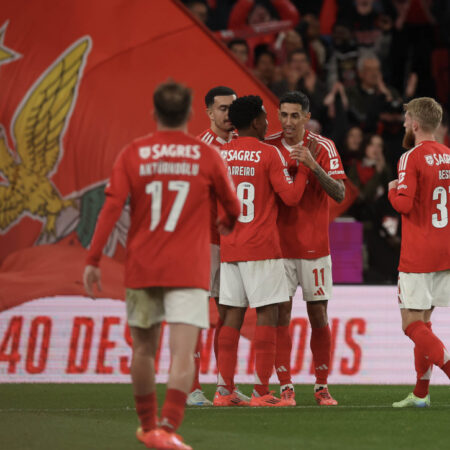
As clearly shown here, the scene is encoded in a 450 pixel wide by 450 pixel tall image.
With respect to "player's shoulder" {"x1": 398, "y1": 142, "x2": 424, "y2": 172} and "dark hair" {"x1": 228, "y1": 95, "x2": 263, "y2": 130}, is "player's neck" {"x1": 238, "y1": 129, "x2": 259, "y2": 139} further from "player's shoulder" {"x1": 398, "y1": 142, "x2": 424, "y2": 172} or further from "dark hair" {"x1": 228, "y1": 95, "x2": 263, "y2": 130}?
"player's shoulder" {"x1": 398, "y1": 142, "x2": 424, "y2": 172}

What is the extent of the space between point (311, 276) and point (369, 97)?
22.8ft

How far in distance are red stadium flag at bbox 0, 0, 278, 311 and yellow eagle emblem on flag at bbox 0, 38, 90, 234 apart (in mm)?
11

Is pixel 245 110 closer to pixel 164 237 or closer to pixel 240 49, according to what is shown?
pixel 164 237

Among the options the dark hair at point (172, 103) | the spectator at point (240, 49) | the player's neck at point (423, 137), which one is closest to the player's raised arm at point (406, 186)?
the player's neck at point (423, 137)

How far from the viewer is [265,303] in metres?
7.11

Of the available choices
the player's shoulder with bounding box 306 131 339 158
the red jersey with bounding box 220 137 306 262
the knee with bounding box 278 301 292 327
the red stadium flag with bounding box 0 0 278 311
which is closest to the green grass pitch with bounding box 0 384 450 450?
the knee with bounding box 278 301 292 327

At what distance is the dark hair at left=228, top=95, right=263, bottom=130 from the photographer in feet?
23.3

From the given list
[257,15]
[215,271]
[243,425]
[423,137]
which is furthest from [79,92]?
[243,425]

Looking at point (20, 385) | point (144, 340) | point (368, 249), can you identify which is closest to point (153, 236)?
point (144, 340)

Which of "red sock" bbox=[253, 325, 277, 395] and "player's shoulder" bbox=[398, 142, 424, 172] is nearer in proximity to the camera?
"player's shoulder" bbox=[398, 142, 424, 172]

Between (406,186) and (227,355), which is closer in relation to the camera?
(406,186)

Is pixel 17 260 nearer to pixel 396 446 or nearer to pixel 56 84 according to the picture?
pixel 56 84

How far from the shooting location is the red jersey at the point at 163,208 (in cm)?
514

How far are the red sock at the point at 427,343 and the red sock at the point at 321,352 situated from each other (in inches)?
30.5
